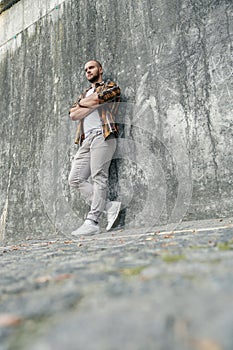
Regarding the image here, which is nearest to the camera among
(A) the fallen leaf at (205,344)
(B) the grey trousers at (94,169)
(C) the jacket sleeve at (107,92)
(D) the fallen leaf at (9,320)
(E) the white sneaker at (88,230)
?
(A) the fallen leaf at (205,344)

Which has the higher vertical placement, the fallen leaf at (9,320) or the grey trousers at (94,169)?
the grey trousers at (94,169)

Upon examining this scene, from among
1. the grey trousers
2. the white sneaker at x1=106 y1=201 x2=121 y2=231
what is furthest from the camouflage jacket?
the white sneaker at x1=106 y1=201 x2=121 y2=231

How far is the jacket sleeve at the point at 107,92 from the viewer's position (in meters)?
3.54

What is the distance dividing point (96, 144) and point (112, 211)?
78cm

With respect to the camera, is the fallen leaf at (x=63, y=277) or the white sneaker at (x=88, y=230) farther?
the white sneaker at (x=88, y=230)

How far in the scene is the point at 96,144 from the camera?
3.62 metres

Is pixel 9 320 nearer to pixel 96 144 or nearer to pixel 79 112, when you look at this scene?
pixel 96 144

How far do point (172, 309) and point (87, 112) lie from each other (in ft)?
10.7

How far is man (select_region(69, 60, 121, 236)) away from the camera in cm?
347

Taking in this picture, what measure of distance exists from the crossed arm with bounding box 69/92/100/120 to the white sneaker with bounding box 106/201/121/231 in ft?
3.57

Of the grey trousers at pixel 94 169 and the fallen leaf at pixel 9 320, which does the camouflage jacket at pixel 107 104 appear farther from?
the fallen leaf at pixel 9 320

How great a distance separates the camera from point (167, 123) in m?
3.57

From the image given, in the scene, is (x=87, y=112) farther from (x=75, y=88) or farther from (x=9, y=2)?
(x=9, y=2)

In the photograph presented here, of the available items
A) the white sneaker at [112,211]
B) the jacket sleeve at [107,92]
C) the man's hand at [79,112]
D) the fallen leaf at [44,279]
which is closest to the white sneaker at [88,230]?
the white sneaker at [112,211]
